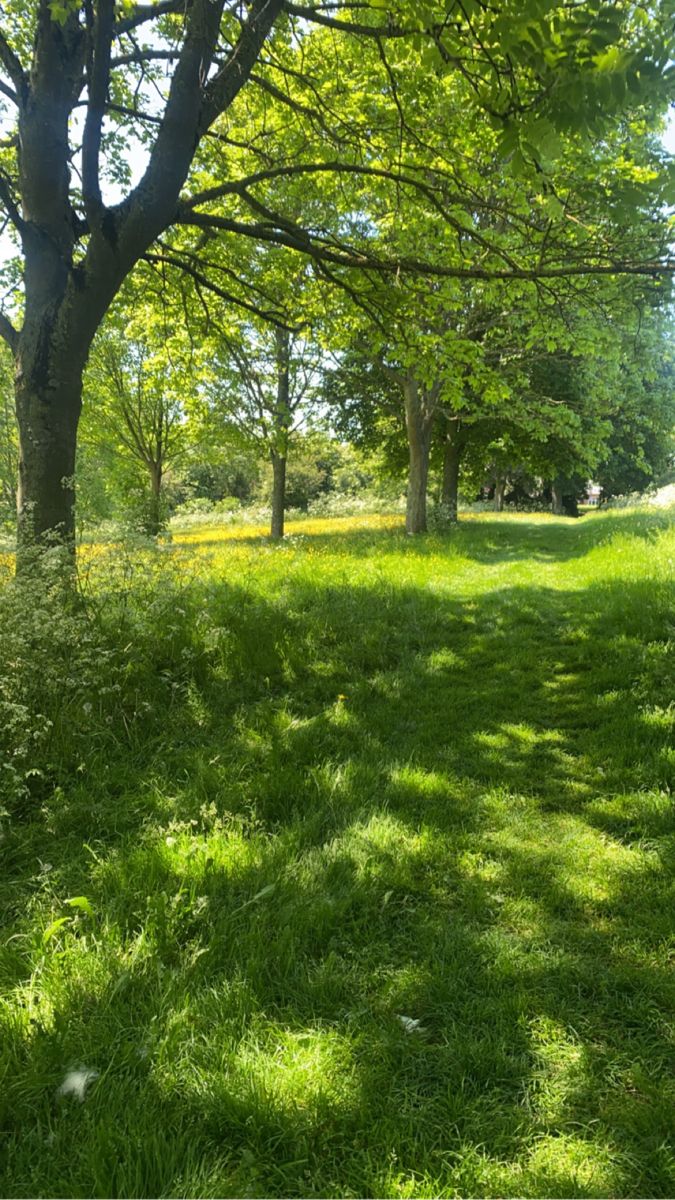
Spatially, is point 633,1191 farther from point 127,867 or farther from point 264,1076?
point 127,867

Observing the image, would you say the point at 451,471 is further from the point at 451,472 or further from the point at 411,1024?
the point at 411,1024

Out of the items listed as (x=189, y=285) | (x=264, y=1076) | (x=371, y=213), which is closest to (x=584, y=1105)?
(x=264, y=1076)


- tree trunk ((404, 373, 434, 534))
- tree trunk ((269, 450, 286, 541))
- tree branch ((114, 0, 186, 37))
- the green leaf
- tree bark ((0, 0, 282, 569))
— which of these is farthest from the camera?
tree trunk ((269, 450, 286, 541))

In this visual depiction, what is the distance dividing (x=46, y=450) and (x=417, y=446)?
11986 mm

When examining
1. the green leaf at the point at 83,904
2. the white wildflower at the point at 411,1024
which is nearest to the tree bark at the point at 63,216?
the green leaf at the point at 83,904

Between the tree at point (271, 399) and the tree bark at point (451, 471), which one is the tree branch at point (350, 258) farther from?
the tree bark at point (451, 471)

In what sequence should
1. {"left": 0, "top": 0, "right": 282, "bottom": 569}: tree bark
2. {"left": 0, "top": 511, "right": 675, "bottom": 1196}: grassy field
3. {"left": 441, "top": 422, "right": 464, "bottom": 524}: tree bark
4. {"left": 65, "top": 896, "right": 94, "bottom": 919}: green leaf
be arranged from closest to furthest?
{"left": 0, "top": 511, "right": 675, "bottom": 1196}: grassy field < {"left": 65, "top": 896, "right": 94, "bottom": 919}: green leaf < {"left": 0, "top": 0, "right": 282, "bottom": 569}: tree bark < {"left": 441, "top": 422, "right": 464, "bottom": 524}: tree bark

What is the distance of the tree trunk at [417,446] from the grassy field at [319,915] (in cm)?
1065

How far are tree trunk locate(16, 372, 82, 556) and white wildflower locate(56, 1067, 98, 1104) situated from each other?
3.98 m

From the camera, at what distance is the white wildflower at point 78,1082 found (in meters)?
→ 1.82

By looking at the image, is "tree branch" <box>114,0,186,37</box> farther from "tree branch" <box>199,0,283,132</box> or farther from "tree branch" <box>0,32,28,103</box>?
"tree branch" <box>0,32,28,103</box>

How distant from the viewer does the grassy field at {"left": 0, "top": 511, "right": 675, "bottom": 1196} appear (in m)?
1.73

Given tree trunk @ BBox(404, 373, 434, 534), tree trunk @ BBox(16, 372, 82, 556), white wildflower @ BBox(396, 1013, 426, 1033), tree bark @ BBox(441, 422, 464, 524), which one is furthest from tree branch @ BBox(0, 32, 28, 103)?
tree bark @ BBox(441, 422, 464, 524)

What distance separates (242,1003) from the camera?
2.15 meters
